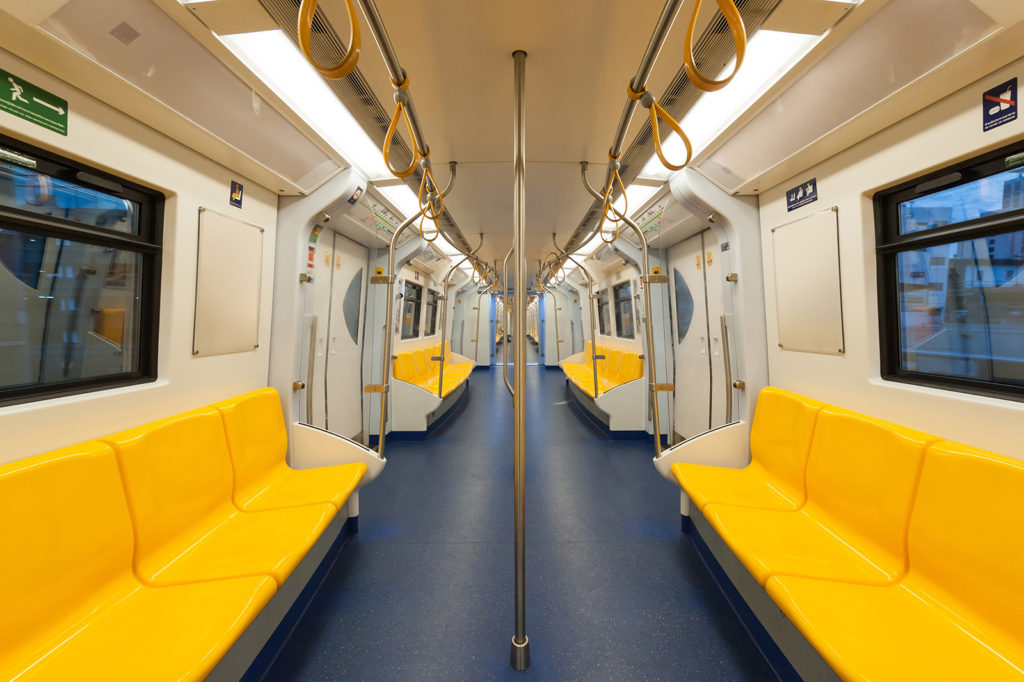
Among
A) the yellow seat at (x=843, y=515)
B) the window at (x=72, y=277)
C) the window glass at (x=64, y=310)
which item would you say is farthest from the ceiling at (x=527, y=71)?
the yellow seat at (x=843, y=515)

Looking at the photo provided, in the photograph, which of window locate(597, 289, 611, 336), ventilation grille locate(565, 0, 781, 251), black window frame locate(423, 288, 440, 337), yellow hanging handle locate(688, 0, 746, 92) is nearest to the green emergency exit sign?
yellow hanging handle locate(688, 0, 746, 92)

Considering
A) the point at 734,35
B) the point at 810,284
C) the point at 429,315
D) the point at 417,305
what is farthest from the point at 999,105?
the point at 429,315

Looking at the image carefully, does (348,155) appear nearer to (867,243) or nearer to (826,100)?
(826,100)

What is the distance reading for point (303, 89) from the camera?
193 centimetres

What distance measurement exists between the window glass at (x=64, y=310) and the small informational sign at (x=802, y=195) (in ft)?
13.3

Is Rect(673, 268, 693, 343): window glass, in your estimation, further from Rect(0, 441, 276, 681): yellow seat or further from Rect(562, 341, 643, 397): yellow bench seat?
Rect(0, 441, 276, 681): yellow seat

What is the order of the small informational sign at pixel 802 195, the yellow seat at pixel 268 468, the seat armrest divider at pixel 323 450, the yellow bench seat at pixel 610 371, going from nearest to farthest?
the yellow seat at pixel 268 468
the small informational sign at pixel 802 195
the seat armrest divider at pixel 323 450
the yellow bench seat at pixel 610 371

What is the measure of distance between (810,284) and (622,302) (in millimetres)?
4072

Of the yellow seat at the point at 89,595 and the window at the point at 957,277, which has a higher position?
the window at the point at 957,277

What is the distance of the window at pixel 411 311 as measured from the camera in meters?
5.98

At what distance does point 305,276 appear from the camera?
2.63 m

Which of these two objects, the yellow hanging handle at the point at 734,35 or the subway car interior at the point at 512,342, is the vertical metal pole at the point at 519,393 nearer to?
the subway car interior at the point at 512,342

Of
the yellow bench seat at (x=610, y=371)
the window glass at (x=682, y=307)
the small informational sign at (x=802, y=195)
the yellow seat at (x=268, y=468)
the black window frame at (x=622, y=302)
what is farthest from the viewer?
the black window frame at (x=622, y=302)

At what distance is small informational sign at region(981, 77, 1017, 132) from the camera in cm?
130
